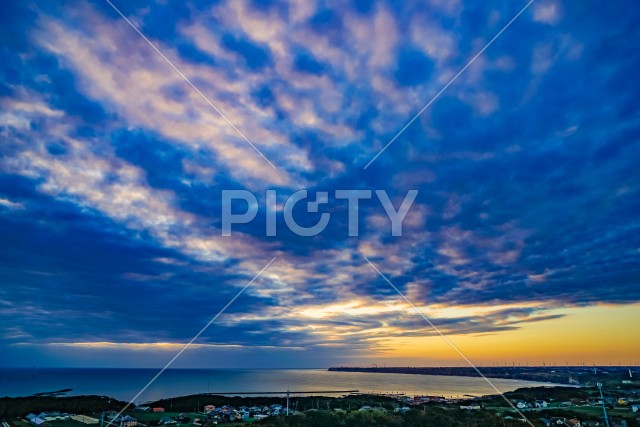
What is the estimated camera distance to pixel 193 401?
2164 inches

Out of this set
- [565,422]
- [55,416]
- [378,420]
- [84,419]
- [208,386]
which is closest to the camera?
[378,420]

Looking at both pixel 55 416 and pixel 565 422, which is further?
pixel 55 416

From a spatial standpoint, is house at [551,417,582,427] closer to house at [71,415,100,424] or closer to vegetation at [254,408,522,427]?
vegetation at [254,408,522,427]

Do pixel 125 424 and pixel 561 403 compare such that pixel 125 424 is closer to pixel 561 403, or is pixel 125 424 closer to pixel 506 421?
pixel 506 421

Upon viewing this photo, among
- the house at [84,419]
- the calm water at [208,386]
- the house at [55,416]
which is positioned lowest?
the calm water at [208,386]

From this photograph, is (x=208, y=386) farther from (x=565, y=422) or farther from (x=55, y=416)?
(x=565, y=422)

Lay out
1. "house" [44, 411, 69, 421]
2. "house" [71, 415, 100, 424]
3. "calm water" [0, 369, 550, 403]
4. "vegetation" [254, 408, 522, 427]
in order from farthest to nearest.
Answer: "calm water" [0, 369, 550, 403] → "house" [44, 411, 69, 421] → "house" [71, 415, 100, 424] → "vegetation" [254, 408, 522, 427]

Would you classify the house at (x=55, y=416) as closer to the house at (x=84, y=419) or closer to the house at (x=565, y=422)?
the house at (x=84, y=419)

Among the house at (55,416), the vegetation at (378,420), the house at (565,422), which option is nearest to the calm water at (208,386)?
the house at (55,416)

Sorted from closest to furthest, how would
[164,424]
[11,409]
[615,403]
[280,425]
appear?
1. [280,425]
2. [164,424]
3. [11,409]
4. [615,403]

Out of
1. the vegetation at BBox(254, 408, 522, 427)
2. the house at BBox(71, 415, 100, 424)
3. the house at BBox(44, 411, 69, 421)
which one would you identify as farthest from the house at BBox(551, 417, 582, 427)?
the house at BBox(44, 411, 69, 421)

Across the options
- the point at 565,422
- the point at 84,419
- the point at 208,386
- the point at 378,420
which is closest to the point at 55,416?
the point at 84,419

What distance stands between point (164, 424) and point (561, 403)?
42188mm

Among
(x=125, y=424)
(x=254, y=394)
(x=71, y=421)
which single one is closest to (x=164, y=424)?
(x=125, y=424)
